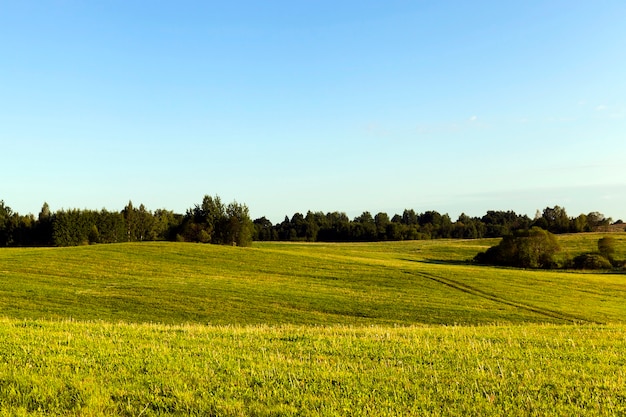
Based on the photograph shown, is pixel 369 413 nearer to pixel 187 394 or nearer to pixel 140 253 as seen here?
pixel 187 394

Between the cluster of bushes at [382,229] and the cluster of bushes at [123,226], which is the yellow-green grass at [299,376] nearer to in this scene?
the cluster of bushes at [123,226]

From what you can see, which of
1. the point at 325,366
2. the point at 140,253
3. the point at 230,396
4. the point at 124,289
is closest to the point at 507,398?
the point at 325,366

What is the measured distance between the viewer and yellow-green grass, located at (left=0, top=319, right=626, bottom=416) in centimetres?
634

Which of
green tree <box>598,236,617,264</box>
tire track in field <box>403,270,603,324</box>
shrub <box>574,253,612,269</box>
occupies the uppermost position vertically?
green tree <box>598,236,617,264</box>

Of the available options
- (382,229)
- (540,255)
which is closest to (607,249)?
(540,255)

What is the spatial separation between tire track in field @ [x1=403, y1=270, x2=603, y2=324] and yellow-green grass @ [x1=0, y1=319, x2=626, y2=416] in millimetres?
21966

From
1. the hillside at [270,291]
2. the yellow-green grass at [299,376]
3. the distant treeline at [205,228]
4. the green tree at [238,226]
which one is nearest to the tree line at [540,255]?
the distant treeline at [205,228]

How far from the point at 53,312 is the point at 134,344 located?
2396 cm

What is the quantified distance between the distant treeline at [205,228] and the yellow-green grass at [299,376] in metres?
92.3

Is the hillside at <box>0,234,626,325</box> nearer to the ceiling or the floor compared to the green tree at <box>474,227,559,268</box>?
nearer to the floor

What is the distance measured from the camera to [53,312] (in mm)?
30000

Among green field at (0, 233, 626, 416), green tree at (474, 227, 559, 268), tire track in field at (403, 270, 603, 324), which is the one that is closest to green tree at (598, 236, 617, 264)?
green tree at (474, 227, 559, 268)

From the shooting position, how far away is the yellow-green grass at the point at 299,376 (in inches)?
249

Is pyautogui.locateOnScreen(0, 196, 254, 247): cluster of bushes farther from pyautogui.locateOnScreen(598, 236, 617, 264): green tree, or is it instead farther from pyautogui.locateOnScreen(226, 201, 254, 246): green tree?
pyautogui.locateOnScreen(598, 236, 617, 264): green tree
